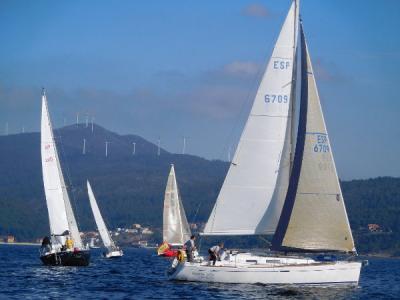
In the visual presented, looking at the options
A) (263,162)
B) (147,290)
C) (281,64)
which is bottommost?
(147,290)

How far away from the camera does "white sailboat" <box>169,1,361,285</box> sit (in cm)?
4509

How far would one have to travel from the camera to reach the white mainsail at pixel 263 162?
45438 millimetres

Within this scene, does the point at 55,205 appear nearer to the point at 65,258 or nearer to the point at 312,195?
the point at 65,258

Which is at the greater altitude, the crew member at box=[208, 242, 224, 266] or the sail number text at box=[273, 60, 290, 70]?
the sail number text at box=[273, 60, 290, 70]

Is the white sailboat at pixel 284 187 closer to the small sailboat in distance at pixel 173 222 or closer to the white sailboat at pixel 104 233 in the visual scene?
the small sailboat in distance at pixel 173 222

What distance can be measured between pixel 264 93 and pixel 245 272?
803 cm

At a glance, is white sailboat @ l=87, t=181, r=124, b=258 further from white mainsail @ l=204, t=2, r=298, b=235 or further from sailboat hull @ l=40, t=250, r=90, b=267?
white mainsail @ l=204, t=2, r=298, b=235

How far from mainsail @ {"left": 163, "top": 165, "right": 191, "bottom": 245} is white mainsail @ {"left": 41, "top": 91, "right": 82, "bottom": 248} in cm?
2310

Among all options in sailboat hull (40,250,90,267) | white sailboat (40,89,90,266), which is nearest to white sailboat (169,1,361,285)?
sailboat hull (40,250,90,267)

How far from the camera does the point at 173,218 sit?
9338cm

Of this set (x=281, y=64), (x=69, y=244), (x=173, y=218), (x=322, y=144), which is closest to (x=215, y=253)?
(x=322, y=144)

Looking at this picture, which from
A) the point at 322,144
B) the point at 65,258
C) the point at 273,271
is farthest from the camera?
the point at 65,258

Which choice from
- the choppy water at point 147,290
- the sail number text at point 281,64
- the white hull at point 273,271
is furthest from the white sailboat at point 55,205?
the sail number text at point 281,64

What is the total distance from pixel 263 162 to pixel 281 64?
448 cm
